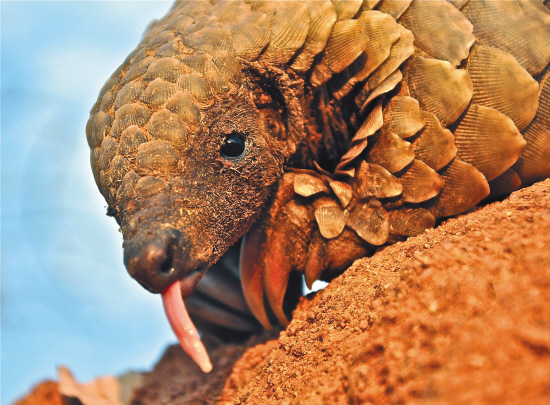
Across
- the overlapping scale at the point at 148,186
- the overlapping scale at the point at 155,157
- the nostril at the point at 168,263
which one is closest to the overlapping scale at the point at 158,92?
the overlapping scale at the point at 155,157

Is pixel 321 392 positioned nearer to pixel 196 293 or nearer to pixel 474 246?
pixel 474 246

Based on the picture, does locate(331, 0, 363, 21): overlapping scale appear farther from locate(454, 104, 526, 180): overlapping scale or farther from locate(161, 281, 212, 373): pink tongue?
locate(161, 281, 212, 373): pink tongue

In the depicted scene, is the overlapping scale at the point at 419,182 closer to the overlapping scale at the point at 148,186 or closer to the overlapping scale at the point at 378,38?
the overlapping scale at the point at 378,38

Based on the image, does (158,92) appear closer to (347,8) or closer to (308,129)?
(308,129)

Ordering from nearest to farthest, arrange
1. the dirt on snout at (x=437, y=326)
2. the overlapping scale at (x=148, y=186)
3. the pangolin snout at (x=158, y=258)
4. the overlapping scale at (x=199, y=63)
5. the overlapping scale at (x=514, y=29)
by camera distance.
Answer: the dirt on snout at (x=437, y=326) < the pangolin snout at (x=158, y=258) < the overlapping scale at (x=148, y=186) < the overlapping scale at (x=199, y=63) < the overlapping scale at (x=514, y=29)

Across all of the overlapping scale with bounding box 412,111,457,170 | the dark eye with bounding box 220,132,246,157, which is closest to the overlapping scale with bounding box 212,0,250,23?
the dark eye with bounding box 220,132,246,157

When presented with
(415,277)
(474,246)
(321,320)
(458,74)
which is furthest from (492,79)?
(321,320)

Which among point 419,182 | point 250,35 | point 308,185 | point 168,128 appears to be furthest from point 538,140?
point 168,128
